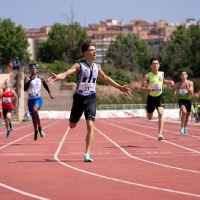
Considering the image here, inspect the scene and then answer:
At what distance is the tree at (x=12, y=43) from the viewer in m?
133

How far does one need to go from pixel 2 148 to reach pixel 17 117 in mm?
37401

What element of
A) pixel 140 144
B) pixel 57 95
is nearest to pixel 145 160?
pixel 140 144

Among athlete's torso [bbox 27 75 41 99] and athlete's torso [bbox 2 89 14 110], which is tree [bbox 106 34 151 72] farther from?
athlete's torso [bbox 27 75 41 99]

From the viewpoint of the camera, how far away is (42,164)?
40.0 feet

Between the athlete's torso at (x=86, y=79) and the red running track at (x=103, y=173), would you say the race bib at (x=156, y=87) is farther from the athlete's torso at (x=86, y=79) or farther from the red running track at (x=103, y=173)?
the athlete's torso at (x=86, y=79)

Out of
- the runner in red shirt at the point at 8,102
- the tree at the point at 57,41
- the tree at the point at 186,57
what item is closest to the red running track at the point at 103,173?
the runner in red shirt at the point at 8,102

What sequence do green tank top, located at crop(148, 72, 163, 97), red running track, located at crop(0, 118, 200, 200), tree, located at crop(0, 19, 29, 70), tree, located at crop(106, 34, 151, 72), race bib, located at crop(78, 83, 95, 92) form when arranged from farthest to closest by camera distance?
tree, located at crop(0, 19, 29, 70) < tree, located at crop(106, 34, 151, 72) < green tank top, located at crop(148, 72, 163, 97) < race bib, located at crop(78, 83, 95, 92) < red running track, located at crop(0, 118, 200, 200)

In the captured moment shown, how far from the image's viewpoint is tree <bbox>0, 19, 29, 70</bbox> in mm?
133125

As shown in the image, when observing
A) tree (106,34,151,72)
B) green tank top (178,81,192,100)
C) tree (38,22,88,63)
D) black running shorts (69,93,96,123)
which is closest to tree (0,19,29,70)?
tree (38,22,88,63)

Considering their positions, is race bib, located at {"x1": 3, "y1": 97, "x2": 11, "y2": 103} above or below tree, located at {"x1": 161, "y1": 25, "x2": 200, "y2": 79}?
below

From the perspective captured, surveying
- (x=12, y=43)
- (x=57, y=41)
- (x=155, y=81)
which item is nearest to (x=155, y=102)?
(x=155, y=81)

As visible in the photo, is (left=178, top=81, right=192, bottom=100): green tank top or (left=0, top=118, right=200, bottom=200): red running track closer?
(left=0, top=118, right=200, bottom=200): red running track

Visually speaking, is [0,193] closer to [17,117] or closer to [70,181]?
[70,181]

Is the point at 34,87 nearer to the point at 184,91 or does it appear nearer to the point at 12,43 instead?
the point at 184,91
